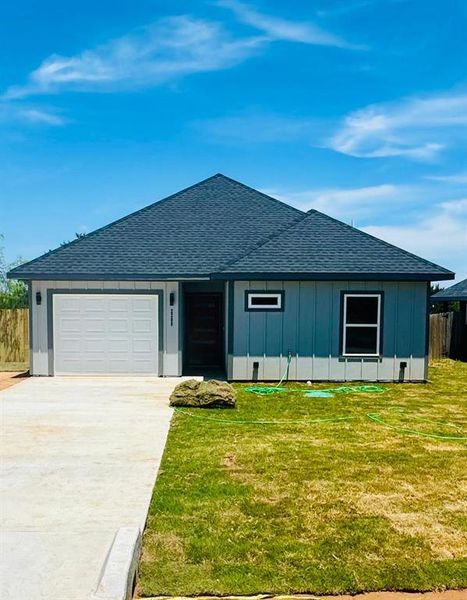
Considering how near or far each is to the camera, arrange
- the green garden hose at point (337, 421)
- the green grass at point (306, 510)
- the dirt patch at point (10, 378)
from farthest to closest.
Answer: the dirt patch at point (10, 378), the green garden hose at point (337, 421), the green grass at point (306, 510)

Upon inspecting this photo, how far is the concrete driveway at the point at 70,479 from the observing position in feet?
10.8

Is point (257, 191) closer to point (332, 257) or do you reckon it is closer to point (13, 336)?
point (332, 257)

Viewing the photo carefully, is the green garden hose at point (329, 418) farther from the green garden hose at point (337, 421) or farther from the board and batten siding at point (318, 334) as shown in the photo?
the board and batten siding at point (318, 334)

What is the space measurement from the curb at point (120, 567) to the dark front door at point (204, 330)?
11784 millimetres

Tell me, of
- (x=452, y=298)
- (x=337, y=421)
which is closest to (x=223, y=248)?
(x=337, y=421)

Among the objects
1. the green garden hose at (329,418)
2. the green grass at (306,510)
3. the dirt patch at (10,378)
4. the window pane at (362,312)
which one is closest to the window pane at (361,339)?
the window pane at (362,312)

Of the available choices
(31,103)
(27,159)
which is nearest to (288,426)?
(31,103)

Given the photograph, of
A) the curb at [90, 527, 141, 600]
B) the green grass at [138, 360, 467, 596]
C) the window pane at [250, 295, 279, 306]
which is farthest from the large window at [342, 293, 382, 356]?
the curb at [90, 527, 141, 600]

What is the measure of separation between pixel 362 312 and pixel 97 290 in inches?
275

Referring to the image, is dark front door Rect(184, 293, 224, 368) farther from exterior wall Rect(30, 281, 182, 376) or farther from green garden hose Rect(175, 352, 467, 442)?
green garden hose Rect(175, 352, 467, 442)

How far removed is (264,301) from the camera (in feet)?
41.1

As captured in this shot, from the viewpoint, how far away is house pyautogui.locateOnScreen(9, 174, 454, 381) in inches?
492

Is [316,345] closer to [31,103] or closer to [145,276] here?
[145,276]

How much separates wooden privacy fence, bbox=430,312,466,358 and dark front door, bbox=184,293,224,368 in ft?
27.6
